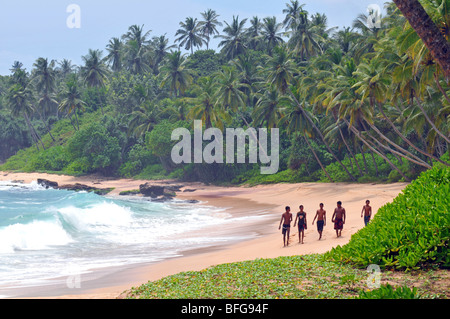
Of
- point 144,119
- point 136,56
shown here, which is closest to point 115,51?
point 136,56

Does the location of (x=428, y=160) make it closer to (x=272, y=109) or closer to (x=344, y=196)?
(x=344, y=196)

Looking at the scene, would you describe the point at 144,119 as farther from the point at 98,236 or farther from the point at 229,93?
→ the point at 98,236

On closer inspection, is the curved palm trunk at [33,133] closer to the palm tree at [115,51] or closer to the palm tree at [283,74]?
the palm tree at [115,51]

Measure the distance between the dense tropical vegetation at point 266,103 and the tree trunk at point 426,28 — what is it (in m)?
6.72

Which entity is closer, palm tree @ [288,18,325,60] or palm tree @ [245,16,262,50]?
palm tree @ [288,18,325,60]

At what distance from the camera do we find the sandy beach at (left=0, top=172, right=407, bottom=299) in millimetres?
14117

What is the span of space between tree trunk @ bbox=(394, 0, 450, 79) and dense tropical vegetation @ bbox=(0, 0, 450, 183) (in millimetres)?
6718

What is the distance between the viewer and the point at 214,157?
5412 centimetres

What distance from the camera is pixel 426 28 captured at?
9055 millimetres

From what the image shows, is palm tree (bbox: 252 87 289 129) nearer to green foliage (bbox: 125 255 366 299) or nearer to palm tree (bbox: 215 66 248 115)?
palm tree (bbox: 215 66 248 115)

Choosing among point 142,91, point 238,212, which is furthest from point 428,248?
point 142,91

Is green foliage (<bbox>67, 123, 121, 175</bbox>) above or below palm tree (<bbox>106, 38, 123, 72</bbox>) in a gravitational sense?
below

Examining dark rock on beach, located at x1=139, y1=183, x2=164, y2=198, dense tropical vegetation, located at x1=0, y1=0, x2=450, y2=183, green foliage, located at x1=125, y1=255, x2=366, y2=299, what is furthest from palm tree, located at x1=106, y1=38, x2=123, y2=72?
green foliage, located at x1=125, y1=255, x2=366, y2=299

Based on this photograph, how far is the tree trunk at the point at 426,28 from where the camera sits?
9.02 meters
